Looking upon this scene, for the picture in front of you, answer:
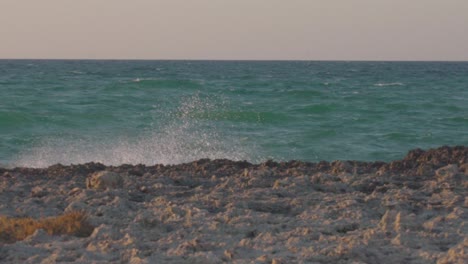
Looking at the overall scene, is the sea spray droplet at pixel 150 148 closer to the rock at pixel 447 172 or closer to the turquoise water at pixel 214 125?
the turquoise water at pixel 214 125

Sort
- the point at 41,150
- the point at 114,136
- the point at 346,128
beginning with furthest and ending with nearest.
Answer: the point at 346,128
the point at 114,136
the point at 41,150

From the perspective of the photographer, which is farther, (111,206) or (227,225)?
(111,206)

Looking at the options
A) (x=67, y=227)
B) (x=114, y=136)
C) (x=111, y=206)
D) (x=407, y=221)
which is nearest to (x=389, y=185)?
(x=407, y=221)

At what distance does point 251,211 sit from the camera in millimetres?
7586

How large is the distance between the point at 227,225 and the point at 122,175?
3.12 meters

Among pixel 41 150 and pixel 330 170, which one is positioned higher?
pixel 330 170

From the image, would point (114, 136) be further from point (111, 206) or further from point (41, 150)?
A: point (111, 206)

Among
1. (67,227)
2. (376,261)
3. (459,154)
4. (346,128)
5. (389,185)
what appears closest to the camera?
(376,261)

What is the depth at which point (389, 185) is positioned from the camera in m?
9.16

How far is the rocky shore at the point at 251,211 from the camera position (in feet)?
20.5

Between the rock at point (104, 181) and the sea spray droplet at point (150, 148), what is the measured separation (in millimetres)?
5775

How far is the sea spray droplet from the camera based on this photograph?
15.9 m

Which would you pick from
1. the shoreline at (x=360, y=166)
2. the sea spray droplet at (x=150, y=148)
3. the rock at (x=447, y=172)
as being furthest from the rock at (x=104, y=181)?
the sea spray droplet at (x=150, y=148)

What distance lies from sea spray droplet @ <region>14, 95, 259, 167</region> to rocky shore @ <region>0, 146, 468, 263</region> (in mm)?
4950
